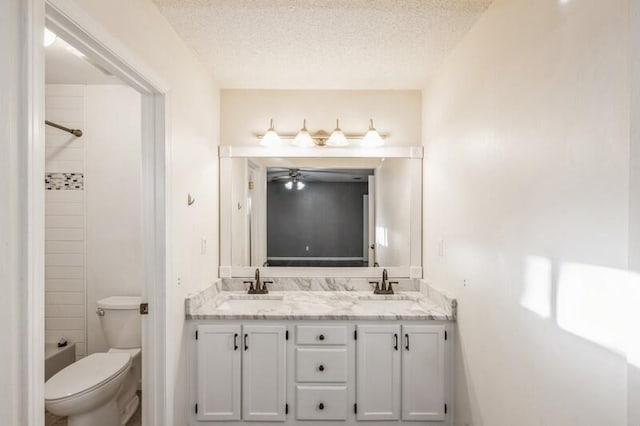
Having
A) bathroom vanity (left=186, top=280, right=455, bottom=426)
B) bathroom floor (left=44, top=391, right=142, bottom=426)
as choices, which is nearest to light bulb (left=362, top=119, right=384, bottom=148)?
bathroom vanity (left=186, top=280, right=455, bottom=426)

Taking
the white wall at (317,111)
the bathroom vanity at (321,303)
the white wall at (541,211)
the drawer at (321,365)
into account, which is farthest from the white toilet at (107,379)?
the white wall at (541,211)

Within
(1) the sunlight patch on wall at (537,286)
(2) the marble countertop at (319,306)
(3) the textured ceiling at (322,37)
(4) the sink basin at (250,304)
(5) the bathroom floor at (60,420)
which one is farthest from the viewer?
(4) the sink basin at (250,304)

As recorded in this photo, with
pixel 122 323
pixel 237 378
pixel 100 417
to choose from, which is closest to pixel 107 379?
pixel 100 417

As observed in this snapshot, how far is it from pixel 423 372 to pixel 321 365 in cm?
65

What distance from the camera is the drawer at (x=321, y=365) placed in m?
2.31

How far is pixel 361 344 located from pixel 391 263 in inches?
31.0

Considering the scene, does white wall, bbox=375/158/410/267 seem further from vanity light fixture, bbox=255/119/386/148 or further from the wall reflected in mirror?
vanity light fixture, bbox=255/119/386/148

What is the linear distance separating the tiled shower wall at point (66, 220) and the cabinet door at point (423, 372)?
2.46 metres

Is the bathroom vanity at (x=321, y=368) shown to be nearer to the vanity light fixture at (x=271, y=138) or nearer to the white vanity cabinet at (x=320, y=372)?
the white vanity cabinet at (x=320, y=372)

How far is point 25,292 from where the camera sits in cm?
100

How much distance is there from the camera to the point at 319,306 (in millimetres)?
2492

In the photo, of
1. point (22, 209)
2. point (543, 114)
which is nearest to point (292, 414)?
point (22, 209)

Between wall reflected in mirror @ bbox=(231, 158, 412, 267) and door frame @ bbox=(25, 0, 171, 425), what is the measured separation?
40.0 inches

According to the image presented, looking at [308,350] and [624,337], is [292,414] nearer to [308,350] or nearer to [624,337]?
[308,350]
